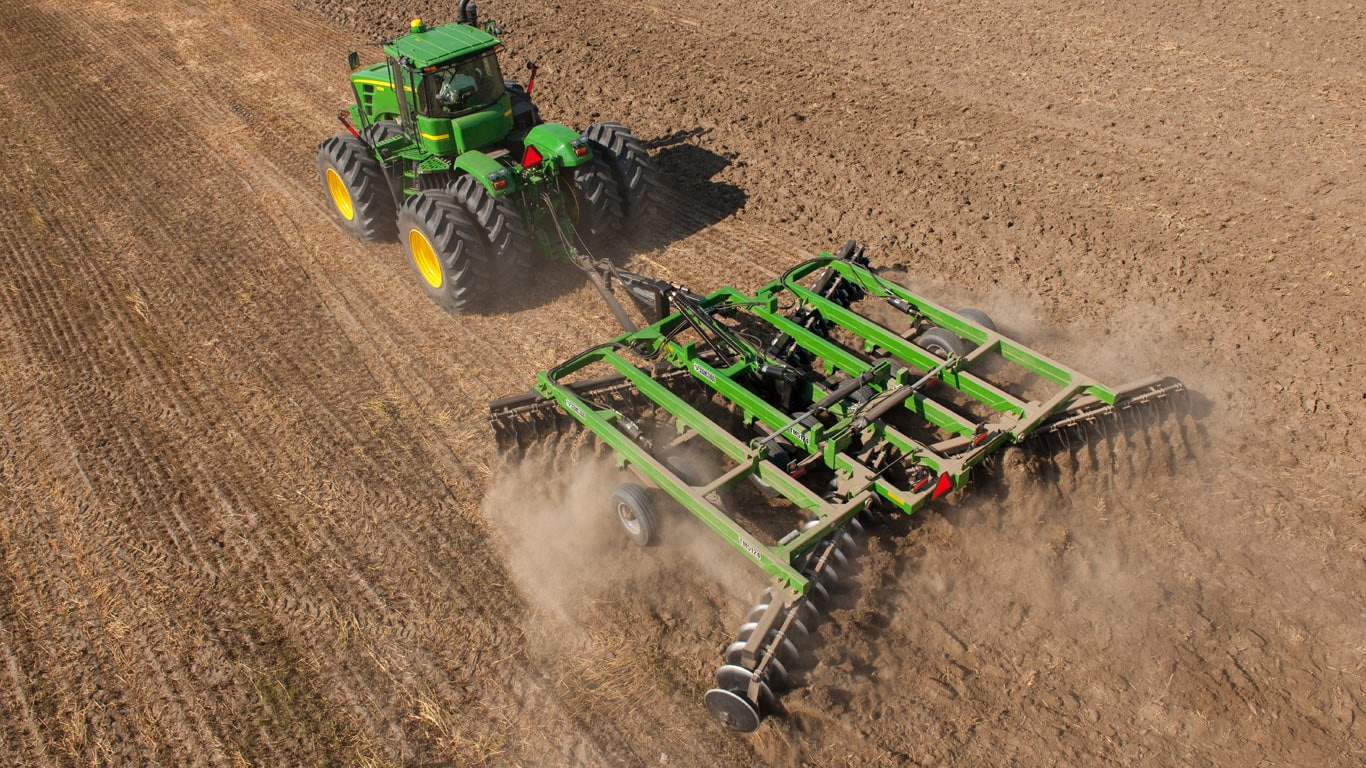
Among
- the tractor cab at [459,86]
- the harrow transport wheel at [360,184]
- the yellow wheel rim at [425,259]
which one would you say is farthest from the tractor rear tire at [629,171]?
the harrow transport wheel at [360,184]

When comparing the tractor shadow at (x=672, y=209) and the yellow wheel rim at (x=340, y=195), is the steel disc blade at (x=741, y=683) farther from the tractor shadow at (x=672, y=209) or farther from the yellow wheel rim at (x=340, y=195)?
the yellow wheel rim at (x=340, y=195)

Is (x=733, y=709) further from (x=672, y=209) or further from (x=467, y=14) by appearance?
(x=467, y=14)

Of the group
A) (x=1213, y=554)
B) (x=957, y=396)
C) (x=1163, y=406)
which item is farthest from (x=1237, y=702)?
(x=957, y=396)

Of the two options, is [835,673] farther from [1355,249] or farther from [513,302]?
[1355,249]

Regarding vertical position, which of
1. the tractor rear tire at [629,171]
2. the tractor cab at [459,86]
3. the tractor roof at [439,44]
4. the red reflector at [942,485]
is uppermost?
the tractor roof at [439,44]

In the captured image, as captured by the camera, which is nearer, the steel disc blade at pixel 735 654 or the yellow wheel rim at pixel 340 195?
the steel disc blade at pixel 735 654

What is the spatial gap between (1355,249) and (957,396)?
413 cm

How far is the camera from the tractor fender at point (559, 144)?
7.86 meters

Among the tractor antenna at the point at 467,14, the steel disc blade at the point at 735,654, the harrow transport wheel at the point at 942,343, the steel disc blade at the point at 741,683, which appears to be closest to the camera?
the steel disc blade at the point at 741,683

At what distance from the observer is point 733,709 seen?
181 inches

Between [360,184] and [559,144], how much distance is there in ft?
7.10

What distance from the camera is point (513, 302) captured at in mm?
8227

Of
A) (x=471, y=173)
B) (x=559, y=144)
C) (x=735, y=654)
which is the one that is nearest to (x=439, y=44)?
(x=471, y=173)

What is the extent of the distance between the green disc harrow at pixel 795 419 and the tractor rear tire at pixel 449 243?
1.33 m
